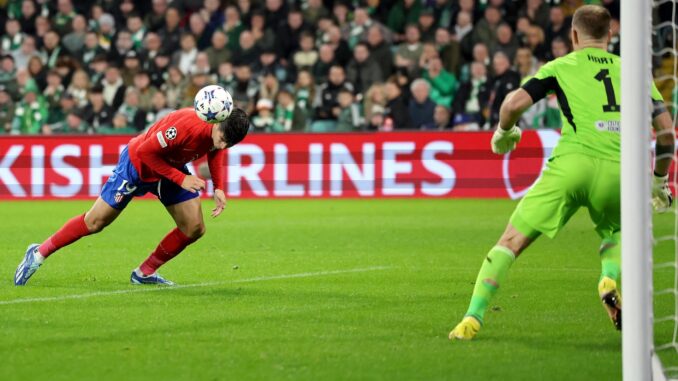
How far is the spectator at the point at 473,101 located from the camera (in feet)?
65.6

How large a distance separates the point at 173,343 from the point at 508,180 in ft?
42.5

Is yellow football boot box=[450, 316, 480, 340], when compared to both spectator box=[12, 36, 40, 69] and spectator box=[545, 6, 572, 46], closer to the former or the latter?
spectator box=[545, 6, 572, 46]

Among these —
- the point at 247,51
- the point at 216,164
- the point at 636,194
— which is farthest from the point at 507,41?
the point at 636,194

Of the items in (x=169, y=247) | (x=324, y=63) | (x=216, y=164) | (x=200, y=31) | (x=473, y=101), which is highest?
(x=200, y=31)

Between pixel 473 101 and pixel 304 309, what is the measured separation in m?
12.4

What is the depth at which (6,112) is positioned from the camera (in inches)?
873

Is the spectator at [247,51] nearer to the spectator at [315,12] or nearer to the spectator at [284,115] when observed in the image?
the spectator at [315,12]

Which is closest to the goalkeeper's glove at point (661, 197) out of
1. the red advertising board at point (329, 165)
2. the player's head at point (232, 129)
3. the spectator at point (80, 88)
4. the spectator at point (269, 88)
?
the player's head at point (232, 129)

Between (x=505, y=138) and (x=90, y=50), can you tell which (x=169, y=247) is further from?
(x=90, y=50)

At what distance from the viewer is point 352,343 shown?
679 centimetres

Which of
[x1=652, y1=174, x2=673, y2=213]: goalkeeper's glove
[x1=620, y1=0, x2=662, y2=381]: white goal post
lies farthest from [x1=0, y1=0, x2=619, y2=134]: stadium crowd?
[x1=620, y1=0, x2=662, y2=381]: white goal post

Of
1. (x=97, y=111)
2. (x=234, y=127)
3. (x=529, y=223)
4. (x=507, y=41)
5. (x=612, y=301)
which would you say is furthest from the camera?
(x=97, y=111)

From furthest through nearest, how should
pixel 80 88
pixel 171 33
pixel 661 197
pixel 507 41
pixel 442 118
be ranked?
pixel 171 33 → pixel 80 88 → pixel 507 41 → pixel 442 118 → pixel 661 197

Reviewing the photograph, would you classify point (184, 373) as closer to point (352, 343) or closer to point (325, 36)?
point (352, 343)
